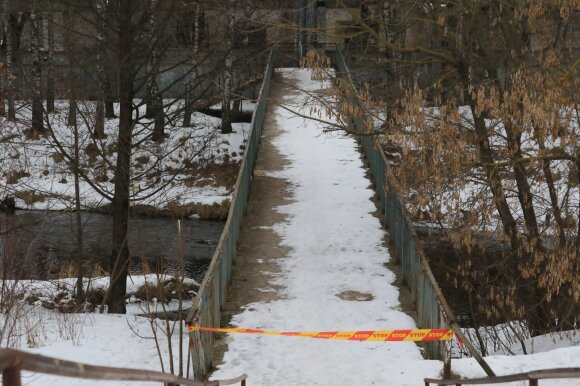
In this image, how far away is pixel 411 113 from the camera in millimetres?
13453

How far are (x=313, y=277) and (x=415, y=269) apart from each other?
220 centimetres

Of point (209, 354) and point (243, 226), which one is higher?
point (243, 226)

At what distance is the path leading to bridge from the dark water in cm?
338

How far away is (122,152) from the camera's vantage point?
17.1m

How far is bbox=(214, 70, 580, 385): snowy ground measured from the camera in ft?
33.6

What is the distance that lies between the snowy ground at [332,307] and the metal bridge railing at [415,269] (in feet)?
0.99

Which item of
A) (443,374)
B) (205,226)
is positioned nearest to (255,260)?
(443,374)

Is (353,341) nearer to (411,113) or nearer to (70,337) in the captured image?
(411,113)

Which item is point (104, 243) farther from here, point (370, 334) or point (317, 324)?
point (370, 334)

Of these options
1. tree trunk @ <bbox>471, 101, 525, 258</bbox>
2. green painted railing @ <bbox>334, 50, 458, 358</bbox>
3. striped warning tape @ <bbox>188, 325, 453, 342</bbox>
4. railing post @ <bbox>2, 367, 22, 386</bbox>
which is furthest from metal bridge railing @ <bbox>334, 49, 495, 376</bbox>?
railing post @ <bbox>2, 367, 22, 386</bbox>

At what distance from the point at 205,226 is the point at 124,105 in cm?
1020

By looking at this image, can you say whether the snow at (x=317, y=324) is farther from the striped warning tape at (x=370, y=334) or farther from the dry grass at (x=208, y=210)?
the dry grass at (x=208, y=210)

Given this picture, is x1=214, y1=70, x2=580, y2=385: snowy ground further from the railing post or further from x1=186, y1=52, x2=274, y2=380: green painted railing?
the railing post

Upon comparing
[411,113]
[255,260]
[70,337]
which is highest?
[411,113]
